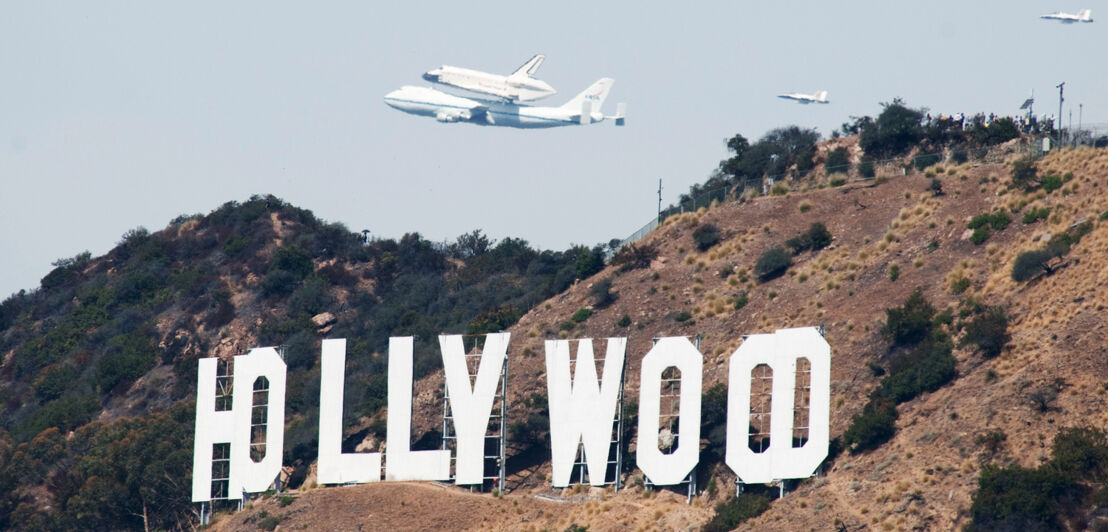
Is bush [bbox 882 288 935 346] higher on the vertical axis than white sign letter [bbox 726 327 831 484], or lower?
higher

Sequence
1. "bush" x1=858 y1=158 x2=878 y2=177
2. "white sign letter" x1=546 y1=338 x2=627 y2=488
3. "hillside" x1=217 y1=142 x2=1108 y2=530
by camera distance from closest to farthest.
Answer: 1. "hillside" x1=217 y1=142 x2=1108 y2=530
2. "white sign letter" x1=546 y1=338 x2=627 y2=488
3. "bush" x1=858 y1=158 x2=878 y2=177

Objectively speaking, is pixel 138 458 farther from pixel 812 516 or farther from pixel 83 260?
pixel 83 260

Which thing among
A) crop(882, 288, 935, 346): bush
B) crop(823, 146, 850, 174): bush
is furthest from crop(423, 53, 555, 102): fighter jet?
crop(882, 288, 935, 346): bush

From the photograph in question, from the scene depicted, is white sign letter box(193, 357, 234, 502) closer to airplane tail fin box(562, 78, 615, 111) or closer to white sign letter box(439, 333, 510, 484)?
white sign letter box(439, 333, 510, 484)

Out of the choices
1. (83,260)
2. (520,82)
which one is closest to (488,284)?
(520,82)

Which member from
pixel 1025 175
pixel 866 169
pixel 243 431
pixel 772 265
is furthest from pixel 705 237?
pixel 243 431
